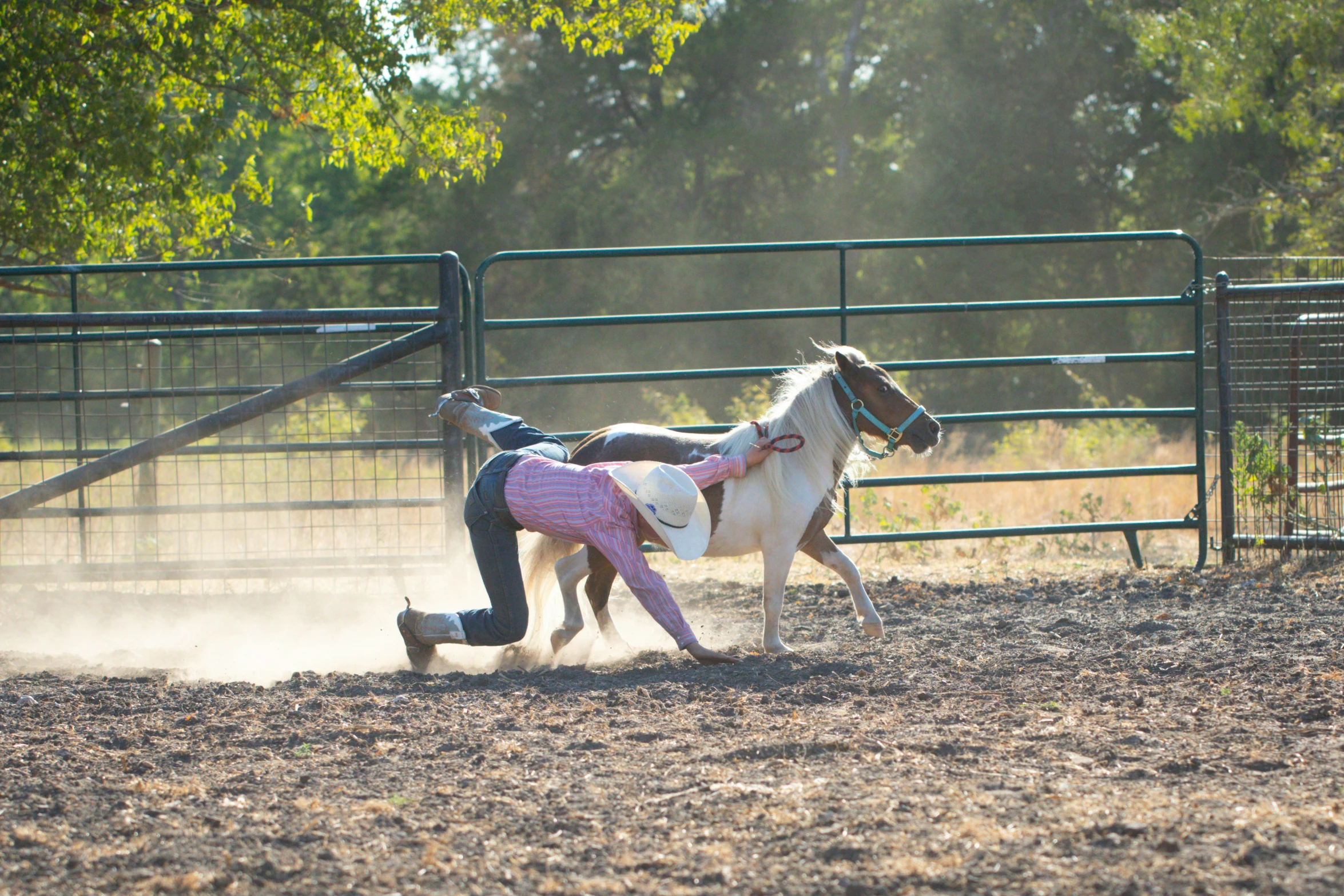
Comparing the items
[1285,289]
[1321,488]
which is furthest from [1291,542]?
[1285,289]

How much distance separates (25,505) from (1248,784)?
5.89 metres

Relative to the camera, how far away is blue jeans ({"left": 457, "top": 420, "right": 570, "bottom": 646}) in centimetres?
436

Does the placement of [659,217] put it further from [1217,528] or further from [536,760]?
[536,760]

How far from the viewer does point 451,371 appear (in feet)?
20.4

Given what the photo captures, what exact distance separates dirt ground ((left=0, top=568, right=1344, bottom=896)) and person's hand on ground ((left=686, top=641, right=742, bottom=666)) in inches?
2.5

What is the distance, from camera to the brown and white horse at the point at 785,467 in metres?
4.78

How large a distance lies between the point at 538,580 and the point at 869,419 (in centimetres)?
158

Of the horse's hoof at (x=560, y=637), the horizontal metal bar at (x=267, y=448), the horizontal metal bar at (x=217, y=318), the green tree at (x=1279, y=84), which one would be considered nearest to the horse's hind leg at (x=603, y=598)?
the horse's hoof at (x=560, y=637)

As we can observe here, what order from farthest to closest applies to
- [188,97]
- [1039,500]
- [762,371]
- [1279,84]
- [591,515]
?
[1279,84] < [1039,500] < [188,97] < [762,371] < [591,515]

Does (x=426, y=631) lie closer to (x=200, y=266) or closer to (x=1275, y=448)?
(x=200, y=266)

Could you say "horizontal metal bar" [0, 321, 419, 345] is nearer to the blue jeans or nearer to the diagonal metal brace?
the diagonal metal brace

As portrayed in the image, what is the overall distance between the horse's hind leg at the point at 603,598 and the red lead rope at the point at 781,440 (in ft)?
3.01

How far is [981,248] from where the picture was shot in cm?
2427

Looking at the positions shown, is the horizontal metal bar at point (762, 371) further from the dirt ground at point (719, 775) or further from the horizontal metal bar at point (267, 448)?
the dirt ground at point (719, 775)
